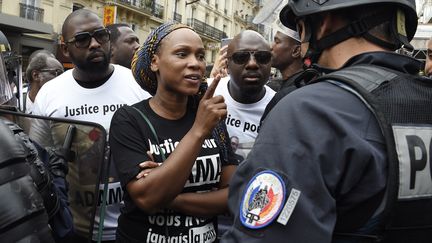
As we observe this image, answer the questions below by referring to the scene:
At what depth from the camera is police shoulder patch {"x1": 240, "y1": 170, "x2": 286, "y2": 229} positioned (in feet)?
3.69

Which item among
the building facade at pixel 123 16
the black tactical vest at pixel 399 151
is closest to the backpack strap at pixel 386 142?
the black tactical vest at pixel 399 151

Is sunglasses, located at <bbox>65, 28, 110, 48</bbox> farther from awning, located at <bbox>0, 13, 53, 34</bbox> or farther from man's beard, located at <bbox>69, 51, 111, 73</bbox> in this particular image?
awning, located at <bbox>0, 13, 53, 34</bbox>

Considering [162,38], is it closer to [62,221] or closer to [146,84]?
[146,84]

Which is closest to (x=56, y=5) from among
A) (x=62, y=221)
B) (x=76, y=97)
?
(x=76, y=97)

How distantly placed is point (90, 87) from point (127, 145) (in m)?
1.12

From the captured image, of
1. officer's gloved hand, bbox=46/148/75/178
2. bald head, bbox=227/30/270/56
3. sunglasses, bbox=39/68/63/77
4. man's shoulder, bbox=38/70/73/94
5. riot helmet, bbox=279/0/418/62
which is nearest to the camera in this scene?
riot helmet, bbox=279/0/418/62

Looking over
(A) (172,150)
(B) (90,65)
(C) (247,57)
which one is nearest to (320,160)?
(A) (172,150)

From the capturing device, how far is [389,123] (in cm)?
117

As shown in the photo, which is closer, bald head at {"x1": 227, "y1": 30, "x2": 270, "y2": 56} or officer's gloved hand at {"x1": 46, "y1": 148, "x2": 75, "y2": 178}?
officer's gloved hand at {"x1": 46, "y1": 148, "x2": 75, "y2": 178}

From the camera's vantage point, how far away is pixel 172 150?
2.09 metres

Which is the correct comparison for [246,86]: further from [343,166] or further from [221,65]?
[343,166]

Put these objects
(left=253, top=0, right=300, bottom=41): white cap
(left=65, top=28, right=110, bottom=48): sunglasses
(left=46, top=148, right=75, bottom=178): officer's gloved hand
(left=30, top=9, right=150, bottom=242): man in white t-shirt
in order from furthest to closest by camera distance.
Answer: (left=65, top=28, right=110, bottom=48): sunglasses, (left=30, top=9, right=150, bottom=242): man in white t-shirt, (left=253, top=0, right=300, bottom=41): white cap, (left=46, top=148, right=75, bottom=178): officer's gloved hand

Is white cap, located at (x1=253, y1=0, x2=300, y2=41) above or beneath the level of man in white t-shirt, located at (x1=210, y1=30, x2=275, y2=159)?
above

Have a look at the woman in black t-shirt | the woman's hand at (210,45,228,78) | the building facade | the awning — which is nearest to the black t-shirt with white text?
the woman in black t-shirt
